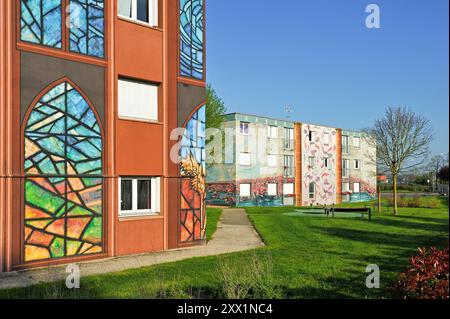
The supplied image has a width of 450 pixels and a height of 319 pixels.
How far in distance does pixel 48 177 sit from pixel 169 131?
3.68 metres

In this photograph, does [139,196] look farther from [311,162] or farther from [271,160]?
[311,162]

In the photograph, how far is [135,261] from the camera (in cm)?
1085

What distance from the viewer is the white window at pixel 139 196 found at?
1202 centimetres

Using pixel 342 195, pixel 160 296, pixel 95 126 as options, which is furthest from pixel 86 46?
pixel 342 195

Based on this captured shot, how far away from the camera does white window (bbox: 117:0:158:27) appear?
39.9ft

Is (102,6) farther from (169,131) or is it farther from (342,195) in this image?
(342,195)

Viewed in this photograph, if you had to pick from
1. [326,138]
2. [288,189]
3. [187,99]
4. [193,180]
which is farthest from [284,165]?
[187,99]

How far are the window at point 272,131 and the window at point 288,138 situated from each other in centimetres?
169

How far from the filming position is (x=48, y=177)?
33.5 ft

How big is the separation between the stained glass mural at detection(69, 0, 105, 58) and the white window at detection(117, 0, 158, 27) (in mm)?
934

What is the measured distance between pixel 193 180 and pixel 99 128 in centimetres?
332

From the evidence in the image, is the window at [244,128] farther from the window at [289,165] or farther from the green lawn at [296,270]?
the green lawn at [296,270]

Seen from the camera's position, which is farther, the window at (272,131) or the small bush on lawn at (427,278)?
the window at (272,131)

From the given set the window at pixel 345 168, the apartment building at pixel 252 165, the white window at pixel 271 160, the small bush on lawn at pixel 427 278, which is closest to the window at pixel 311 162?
the apartment building at pixel 252 165
